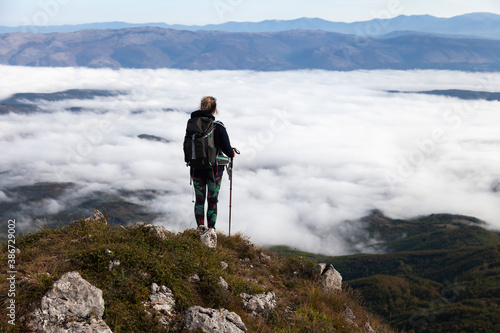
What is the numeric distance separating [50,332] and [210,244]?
4639 millimetres

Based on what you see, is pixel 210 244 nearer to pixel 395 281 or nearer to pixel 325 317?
pixel 325 317

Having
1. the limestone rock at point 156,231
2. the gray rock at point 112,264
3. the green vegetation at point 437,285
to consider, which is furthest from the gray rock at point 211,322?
the green vegetation at point 437,285

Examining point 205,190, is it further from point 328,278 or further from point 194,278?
point 328,278

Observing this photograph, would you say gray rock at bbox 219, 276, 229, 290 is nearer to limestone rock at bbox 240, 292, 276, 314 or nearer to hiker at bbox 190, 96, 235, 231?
limestone rock at bbox 240, 292, 276, 314

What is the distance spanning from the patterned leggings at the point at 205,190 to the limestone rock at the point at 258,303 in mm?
3427

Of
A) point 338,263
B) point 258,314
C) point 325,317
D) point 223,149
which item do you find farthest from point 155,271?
point 338,263

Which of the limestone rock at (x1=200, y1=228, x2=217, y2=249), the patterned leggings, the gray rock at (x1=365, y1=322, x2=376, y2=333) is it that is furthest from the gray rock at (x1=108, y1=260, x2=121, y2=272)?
the gray rock at (x1=365, y1=322, x2=376, y2=333)

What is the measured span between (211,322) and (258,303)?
1766 mm

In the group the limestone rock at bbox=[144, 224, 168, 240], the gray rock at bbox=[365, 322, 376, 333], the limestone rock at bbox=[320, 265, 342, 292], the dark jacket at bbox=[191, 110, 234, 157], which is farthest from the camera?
the limestone rock at bbox=[320, 265, 342, 292]

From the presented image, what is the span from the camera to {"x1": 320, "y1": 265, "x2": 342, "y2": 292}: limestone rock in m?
9.55

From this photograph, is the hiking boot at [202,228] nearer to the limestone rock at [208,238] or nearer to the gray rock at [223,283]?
the limestone rock at [208,238]

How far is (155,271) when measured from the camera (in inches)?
252

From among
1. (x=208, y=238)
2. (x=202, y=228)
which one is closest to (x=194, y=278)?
(x=208, y=238)

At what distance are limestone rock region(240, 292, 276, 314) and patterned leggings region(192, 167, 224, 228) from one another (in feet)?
11.2
